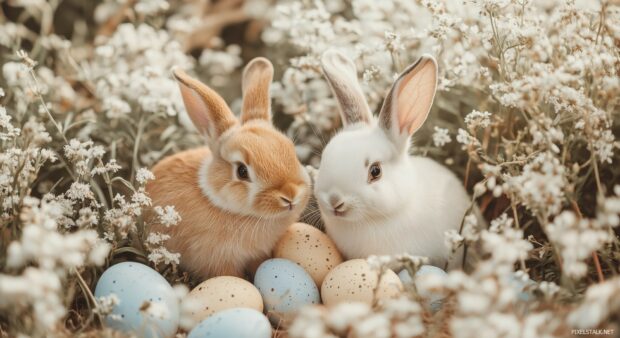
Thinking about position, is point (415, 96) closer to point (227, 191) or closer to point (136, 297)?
point (227, 191)

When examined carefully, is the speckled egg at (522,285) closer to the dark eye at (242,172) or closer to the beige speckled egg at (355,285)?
the beige speckled egg at (355,285)

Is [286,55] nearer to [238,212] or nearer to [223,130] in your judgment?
[223,130]

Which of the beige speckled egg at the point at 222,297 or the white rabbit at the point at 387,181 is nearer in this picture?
the beige speckled egg at the point at 222,297

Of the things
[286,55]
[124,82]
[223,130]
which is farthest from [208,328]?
[286,55]

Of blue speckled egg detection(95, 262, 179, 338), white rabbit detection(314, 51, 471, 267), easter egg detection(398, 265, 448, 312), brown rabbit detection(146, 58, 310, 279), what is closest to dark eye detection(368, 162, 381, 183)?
white rabbit detection(314, 51, 471, 267)

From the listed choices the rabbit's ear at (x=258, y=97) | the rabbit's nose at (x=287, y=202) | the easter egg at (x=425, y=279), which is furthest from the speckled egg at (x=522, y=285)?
the rabbit's ear at (x=258, y=97)

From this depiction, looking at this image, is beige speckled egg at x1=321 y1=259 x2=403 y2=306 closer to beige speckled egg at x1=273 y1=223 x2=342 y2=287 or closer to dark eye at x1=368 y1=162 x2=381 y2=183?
beige speckled egg at x1=273 y1=223 x2=342 y2=287
